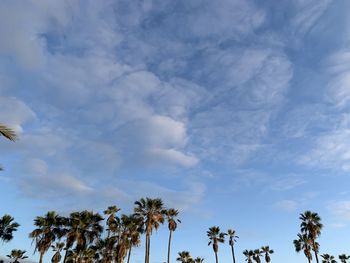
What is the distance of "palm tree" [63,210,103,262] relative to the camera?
53500mm

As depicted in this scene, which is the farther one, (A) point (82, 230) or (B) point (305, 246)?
(B) point (305, 246)

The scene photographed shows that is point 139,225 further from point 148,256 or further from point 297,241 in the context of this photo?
point 297,241

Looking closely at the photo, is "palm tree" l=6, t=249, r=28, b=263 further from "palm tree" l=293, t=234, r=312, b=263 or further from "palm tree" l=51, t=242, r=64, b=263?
"palm tree" l=293, t=234, r=312, b=263

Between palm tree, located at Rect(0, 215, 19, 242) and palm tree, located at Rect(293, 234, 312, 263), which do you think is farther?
palm tree, located at Rect(293, 234, 312, 263)

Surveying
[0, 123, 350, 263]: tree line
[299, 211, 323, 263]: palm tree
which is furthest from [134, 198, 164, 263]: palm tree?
[299, 211, 323, 263]: palm tree

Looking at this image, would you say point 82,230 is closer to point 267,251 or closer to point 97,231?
point 97,231

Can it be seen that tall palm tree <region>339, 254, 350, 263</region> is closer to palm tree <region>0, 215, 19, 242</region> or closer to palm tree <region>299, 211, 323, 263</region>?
palm tree <region>299, 211, 323, 263</region>

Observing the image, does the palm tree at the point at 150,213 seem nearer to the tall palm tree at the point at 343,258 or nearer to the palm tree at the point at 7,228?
→ the palm tree at the point at 7,228

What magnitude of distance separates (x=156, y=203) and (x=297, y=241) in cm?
4381

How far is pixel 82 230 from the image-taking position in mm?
54344

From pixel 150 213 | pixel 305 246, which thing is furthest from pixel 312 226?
pixel 150 213

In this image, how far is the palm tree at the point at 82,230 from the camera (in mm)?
53500

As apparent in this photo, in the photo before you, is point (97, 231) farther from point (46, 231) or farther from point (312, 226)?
point (312, 226)

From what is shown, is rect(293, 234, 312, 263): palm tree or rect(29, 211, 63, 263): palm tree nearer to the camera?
rect(29, 211, 63, 263): palm tree
